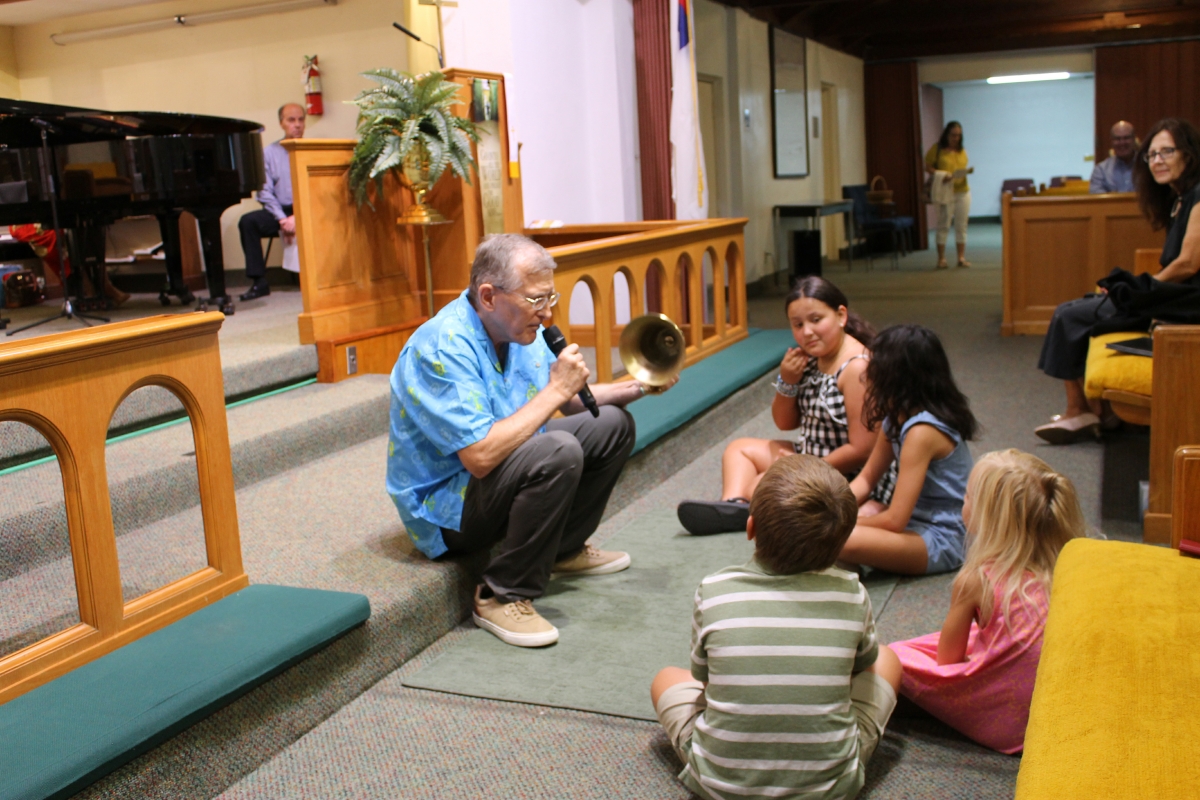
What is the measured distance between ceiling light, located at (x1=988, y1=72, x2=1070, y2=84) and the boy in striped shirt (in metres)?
17.5

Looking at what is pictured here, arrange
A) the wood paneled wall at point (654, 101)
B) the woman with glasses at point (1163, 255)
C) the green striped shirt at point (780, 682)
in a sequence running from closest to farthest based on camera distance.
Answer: the green striped shirt at point (780, 682) < the woman with glasses at point (1163, 255) < the wood paneled wall at point (654, 101)

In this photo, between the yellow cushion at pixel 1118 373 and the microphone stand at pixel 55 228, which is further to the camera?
the microphone stand at pixel 55 228

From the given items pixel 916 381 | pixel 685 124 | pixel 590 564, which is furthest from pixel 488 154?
pixel 916 381

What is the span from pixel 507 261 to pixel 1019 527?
1439mm

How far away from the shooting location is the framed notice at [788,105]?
11.5 m

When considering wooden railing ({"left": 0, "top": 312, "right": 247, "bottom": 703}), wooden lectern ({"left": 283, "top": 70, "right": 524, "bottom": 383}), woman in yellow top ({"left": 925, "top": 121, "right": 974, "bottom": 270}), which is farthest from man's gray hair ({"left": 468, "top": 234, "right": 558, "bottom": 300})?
woman in yellow top ({"left": 925, "top": 121, "right": 974, "bottom": 270})

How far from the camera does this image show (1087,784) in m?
1.31

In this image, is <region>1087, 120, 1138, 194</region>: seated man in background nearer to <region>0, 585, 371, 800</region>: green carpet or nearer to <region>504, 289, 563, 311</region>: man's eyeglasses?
<region>504, 289, 563, 311</region>: man's eyeglasses

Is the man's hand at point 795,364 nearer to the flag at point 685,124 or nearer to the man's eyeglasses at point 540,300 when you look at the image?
the man's eyeglasses at point 540,300

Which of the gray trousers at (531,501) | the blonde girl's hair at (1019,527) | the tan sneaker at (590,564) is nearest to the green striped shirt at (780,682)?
the blonde girl's hair at (1019,527)

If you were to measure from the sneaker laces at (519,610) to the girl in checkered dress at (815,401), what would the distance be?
811 millimetres

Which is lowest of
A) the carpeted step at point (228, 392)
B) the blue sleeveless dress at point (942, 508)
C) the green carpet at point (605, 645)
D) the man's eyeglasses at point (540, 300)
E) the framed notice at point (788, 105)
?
the green carpet at point (605, 645)

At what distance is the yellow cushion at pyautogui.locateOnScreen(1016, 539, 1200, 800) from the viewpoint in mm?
1321

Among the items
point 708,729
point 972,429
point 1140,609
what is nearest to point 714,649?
point 708,729
